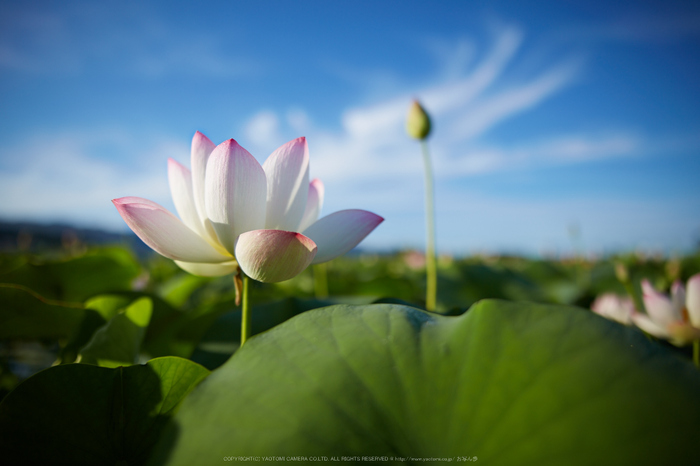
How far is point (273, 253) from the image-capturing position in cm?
35

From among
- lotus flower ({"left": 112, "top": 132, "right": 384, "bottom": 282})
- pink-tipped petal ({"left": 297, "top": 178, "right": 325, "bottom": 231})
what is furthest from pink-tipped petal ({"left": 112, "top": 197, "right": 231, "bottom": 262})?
pink-tipped petal ({"left": 297, "top": 178, "right": 325, "bottom": 231})

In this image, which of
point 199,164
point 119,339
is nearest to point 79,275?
point 119,339

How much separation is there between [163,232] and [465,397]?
0.30m

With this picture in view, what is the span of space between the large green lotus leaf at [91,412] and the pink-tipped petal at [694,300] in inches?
34.6

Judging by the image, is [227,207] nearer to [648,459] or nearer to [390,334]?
[390,334]

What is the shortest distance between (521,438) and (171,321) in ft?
2.28

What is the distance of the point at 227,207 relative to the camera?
0.38m

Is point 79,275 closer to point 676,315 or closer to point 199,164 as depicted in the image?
point 199,164

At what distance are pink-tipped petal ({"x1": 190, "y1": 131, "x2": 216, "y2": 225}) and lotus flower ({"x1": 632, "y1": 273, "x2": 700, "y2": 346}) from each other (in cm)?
86

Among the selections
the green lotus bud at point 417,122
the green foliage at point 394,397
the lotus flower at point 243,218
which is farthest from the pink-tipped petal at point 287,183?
the green lotus bud at point 417,122

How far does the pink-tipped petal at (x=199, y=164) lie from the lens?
16.5 inches

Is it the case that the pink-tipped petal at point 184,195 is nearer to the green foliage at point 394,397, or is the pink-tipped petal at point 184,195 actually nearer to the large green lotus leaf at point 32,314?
the green foliage at point 394,397

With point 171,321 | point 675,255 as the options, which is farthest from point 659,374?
point 675,255

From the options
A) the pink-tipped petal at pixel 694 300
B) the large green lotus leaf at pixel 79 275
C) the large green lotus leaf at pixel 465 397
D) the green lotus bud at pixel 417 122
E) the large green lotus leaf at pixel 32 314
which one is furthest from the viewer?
the green lotus bud at pixel 417 122
